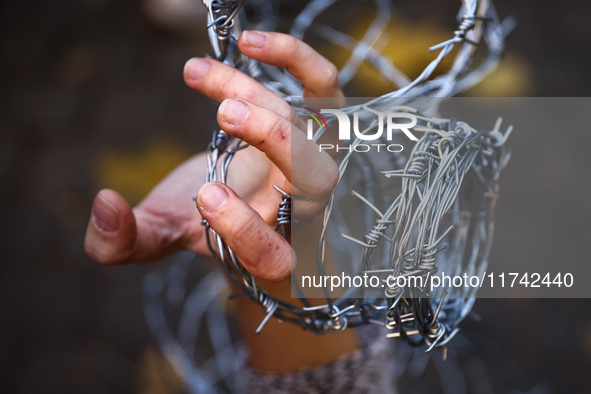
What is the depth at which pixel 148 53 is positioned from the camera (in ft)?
4.01

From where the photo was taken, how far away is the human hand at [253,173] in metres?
0.34

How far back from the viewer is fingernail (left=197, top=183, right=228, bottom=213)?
1.14ft

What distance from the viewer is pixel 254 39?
40cm

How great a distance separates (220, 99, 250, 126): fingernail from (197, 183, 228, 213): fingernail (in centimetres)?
5

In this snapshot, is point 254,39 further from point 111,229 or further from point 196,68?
point 111,229

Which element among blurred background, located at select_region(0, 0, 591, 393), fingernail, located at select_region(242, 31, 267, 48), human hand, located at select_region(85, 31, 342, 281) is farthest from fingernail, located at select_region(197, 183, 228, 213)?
blurred background, located at select_region(0, 0, 591, 393)

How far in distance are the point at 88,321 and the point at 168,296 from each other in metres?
0.18

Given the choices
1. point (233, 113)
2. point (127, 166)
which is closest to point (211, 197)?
point (233, 113)

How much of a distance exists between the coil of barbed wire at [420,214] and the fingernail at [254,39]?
0.04 ft

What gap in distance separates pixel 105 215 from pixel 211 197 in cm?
19

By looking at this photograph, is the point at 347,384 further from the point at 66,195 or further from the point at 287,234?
the point at 66,195

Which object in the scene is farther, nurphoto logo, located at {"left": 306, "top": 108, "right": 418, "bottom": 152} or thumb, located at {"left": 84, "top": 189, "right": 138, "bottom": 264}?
thumb, located at {"left": 84, "top": 189, "right": 138, "bottom": 264}

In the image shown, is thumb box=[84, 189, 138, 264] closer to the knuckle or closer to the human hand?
the human hand

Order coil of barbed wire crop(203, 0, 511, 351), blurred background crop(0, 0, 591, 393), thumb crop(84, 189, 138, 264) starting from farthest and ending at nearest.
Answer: blurred background crop(0, 0, 591, 393) → thumb crop(84, 189, 138, 264) → coil of barbed wire crop(203, 0, 511, 351)
